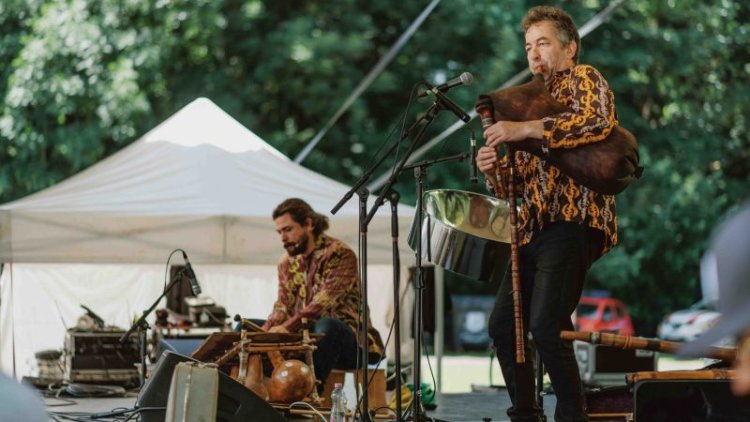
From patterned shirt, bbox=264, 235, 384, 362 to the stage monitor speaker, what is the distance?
2.32 metres

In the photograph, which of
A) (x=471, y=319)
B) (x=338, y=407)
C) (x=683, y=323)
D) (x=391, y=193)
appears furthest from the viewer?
(x=471, y=319)

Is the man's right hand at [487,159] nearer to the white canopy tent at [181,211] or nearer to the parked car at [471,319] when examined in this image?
the white canopy tent at [181,211]

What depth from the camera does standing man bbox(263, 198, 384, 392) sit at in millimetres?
5711

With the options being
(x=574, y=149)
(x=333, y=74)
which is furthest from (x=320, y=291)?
(x=333, y=74)

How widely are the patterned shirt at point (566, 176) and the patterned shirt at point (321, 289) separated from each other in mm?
1952

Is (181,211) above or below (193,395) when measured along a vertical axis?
above

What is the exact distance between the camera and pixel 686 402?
11.5 ft

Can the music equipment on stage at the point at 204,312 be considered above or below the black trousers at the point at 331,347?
above

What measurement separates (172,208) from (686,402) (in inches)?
190

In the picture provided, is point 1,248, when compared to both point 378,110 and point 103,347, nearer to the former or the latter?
point 103,347

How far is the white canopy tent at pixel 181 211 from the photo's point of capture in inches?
298

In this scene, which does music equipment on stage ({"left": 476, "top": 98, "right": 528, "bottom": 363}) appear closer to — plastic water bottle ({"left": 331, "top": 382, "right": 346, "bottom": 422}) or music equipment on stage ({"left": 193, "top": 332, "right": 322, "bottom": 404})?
plastic water bottle ({"left": 331, "top": 382, "right": 346, "bottom": 422})

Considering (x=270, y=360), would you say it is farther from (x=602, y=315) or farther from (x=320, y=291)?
(x=602, y=315)

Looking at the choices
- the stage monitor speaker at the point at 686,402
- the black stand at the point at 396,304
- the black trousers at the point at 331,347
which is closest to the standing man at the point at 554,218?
the stage monitor speaker at the point at 686,402
